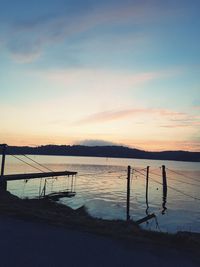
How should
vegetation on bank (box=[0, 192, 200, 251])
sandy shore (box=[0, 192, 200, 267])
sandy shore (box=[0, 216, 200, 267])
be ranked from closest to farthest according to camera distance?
sandy shore (box=[0, 216, 200, 267]) → sandy shore (box=[0, 192, 200, 267]) → vegetation on bank (box=[0, 192, 200, 251])

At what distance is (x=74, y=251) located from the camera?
840 centimetres

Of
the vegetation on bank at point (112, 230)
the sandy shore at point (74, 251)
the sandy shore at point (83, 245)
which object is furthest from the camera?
the vegetation on bank at point (112, 230)

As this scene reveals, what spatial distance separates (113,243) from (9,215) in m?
4.65

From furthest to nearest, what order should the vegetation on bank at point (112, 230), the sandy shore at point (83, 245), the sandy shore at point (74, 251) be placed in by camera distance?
the vegetation on bank at point (112, 230), the sandy shore at point (83, 245), the sandy shore at point (74, 251)

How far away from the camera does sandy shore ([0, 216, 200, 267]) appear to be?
7.61 m

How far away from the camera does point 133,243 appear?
9.62 m

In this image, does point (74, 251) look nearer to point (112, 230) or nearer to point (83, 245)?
point (83, 245)

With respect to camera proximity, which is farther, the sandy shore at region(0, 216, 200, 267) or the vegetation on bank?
the vegetation on bank

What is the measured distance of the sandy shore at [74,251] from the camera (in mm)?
7609

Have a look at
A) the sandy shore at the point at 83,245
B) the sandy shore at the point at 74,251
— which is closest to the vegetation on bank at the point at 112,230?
the sandy shore at the point at 83,245

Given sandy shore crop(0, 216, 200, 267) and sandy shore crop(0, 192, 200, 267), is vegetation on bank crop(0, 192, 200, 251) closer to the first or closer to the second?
sandy shore crop(0, 192, 200, 267)

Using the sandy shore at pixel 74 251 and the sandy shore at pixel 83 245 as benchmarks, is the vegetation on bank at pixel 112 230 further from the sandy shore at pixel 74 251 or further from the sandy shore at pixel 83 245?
the sandy shore at pixel 74 251

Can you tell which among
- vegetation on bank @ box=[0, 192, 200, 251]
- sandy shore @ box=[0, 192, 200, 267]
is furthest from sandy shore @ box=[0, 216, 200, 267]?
vegetation on bank @ box=[0, 192, 200, 251]

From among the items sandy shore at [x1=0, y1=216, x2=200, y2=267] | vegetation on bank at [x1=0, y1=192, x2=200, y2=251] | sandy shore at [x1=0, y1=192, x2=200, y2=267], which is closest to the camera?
sandy shore at [x1=0, y1=216, x2=200, y2=267]
